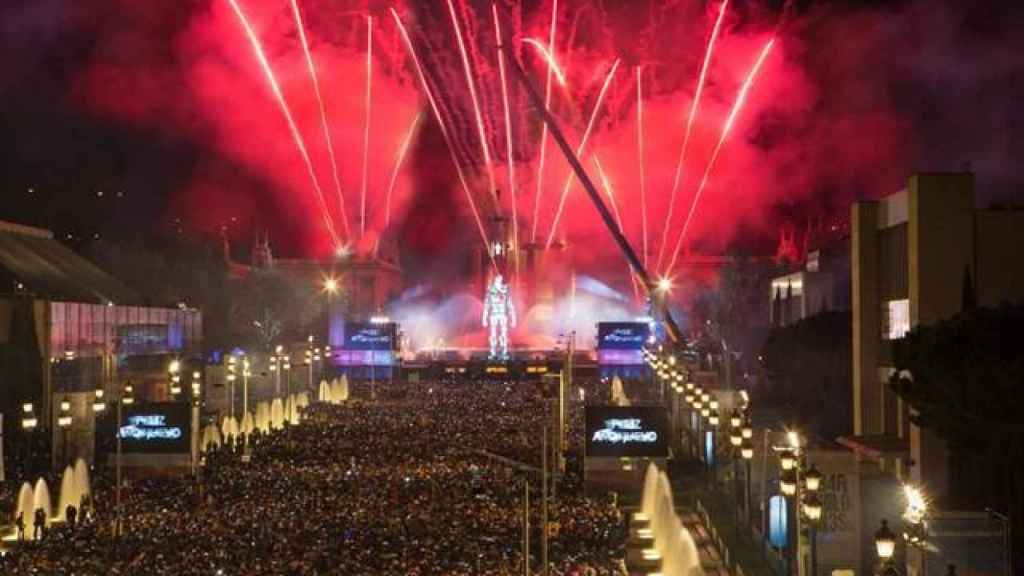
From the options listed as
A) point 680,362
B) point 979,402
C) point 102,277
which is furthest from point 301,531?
point 102,277

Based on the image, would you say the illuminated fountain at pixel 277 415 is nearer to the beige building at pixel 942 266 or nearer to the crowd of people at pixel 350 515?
the crowd of people at pixel 350 515

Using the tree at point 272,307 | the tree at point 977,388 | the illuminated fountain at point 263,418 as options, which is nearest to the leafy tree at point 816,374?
the tree at point 977,388

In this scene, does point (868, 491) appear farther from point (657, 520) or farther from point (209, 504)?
point (209, 504)

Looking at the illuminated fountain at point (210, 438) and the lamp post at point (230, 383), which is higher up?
the lamp post at point (230, 383)

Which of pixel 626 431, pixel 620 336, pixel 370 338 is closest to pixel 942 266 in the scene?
pixel 626 431

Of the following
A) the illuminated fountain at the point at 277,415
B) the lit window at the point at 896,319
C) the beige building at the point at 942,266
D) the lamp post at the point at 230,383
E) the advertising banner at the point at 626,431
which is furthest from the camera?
the illuminated fountain at the point at 277,415

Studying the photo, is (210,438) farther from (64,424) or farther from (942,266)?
(942,266)
